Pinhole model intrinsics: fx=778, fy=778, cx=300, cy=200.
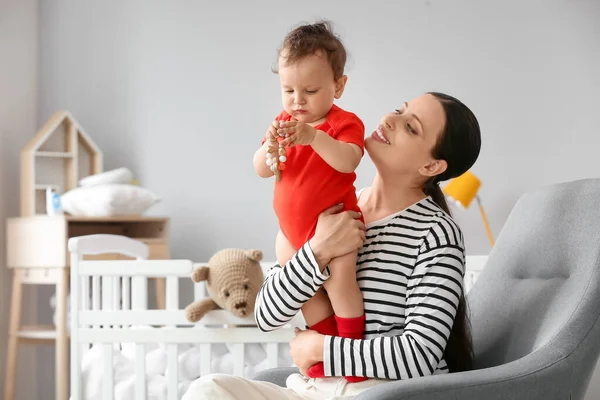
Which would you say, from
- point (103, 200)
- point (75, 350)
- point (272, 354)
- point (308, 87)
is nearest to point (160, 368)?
point (75, 350)

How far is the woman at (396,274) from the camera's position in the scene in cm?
125

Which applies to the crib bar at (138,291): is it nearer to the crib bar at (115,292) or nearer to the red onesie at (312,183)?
the crib bar at (115,292)

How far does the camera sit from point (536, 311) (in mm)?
1407

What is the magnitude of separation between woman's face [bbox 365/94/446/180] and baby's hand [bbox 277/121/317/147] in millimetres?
180

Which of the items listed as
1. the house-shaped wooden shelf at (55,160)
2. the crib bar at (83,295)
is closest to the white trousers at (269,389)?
the crib bar at (83,295)

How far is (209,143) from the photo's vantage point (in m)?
3.80

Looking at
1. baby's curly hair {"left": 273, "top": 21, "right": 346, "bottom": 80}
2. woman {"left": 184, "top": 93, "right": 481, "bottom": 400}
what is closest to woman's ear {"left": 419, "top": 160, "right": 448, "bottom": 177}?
woman {"left": 184, "top": 93, "right": 481, "bottom": 400}

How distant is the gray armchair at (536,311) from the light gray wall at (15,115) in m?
2.22

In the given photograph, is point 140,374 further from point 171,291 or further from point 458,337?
point 458,337

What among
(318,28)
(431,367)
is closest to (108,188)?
(318,28)

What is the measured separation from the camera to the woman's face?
137cm

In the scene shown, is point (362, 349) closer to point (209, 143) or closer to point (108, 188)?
point (108, 188)

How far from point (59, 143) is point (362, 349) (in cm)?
262

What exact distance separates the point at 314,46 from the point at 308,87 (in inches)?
2.9
